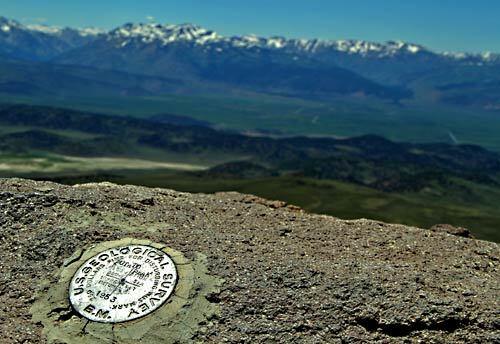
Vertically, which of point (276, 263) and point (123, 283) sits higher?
point (276, 263)

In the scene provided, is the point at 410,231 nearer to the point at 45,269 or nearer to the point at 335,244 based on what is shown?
the point at 335,244

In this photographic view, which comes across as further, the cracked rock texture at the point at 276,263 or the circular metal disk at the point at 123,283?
the circular metal disk at the point at 123,283

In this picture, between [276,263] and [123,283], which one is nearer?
[123,283]

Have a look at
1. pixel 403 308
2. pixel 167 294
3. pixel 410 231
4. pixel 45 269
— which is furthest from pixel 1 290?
pixel 410 231

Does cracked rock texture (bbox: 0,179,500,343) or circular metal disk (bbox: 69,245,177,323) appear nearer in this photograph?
cracked rock texture (bbox: 0,179,500,343)
